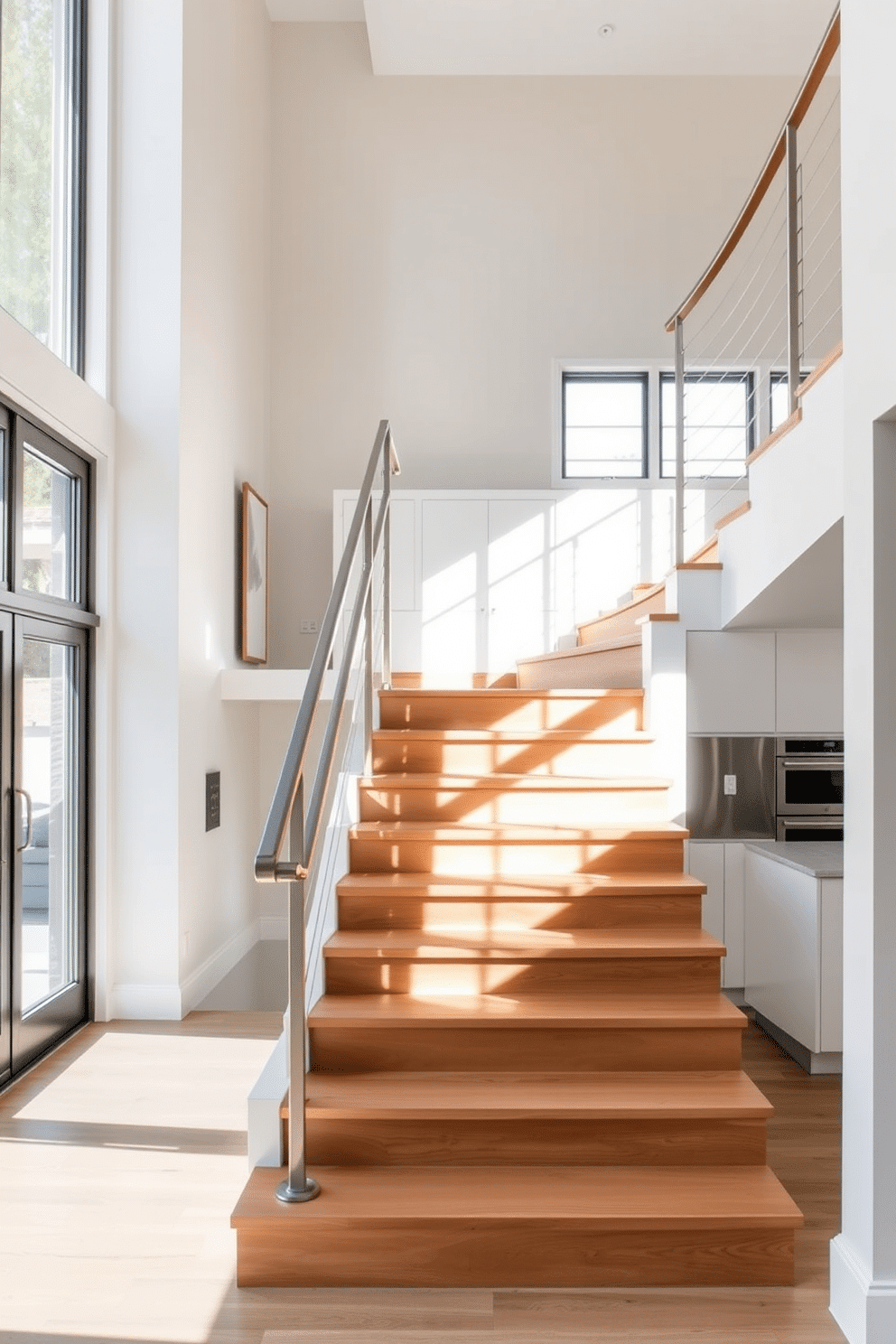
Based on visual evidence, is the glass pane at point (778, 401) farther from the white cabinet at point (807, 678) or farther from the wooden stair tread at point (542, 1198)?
the wooden stair tread at point (542, 1198)

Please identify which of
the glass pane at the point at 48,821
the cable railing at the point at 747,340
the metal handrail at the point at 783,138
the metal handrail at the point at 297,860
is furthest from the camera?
the cable railing at the point at 747,340

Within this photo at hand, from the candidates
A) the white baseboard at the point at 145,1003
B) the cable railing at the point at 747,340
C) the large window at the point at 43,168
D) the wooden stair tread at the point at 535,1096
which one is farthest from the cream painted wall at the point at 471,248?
the wooden stair tread at the point at 535,1096

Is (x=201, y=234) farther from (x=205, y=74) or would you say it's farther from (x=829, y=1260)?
(x=829, y=1260)

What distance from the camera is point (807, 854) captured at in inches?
159

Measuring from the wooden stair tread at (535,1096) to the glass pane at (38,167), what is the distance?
117 inches

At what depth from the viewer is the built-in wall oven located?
4.35 meters

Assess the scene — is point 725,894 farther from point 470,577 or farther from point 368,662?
point 470,577

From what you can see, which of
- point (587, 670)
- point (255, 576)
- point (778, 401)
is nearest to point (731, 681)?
point (587, 670)

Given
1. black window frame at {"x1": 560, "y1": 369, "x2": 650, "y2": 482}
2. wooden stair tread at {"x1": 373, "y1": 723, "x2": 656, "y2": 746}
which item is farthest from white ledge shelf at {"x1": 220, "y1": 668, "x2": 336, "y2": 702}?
black window frame at {"x1": 560, "y1": 369, "x2": 650, "y2": 482}

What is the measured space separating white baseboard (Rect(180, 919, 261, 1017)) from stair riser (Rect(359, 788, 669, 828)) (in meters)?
1.45

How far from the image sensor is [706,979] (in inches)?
121

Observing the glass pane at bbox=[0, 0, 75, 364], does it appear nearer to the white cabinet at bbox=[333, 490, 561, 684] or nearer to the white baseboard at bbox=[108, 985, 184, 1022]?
the white cabinet at bbox=[333, 490, 561, 684]

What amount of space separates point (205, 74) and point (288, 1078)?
15.4 feet

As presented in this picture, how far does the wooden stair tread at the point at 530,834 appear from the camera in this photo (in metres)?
3.50
